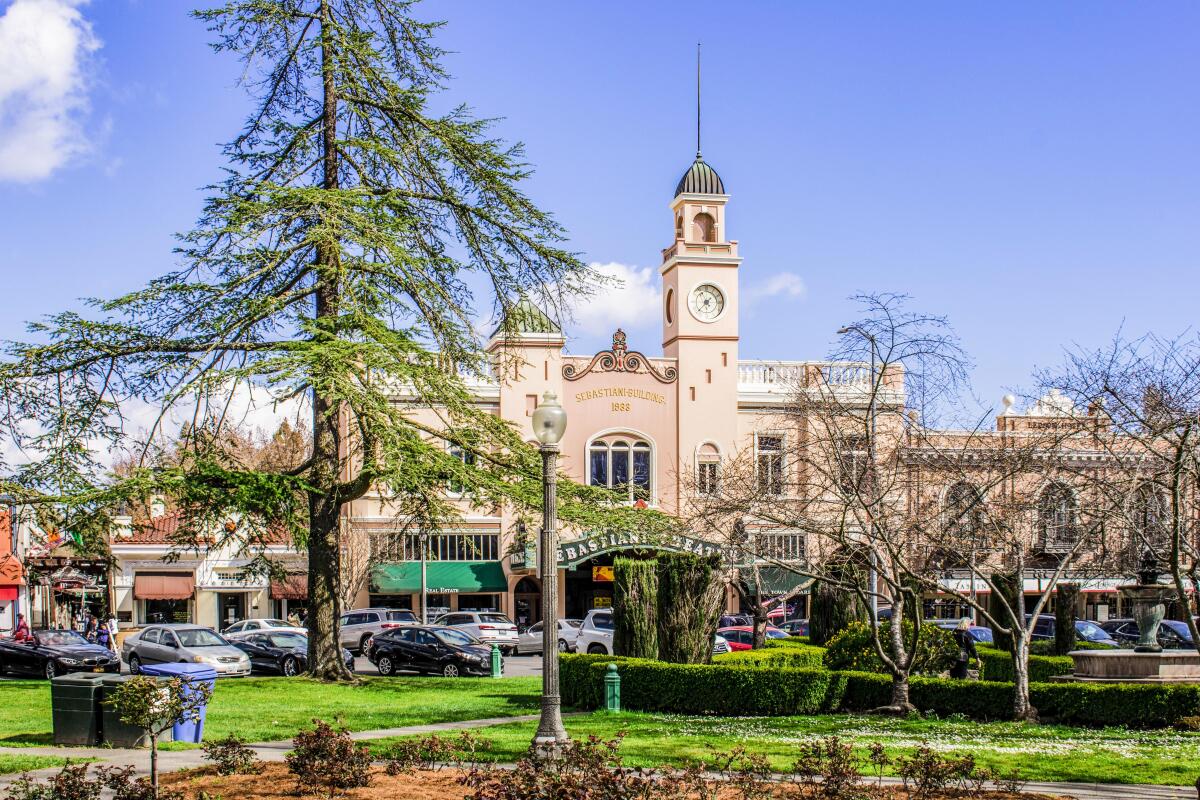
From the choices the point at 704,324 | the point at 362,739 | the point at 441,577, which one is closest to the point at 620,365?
the point at 704,324

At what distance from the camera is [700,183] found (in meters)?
54.3

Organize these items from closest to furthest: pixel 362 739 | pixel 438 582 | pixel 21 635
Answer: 1. pixel 362 739
2. pixel 21 635
3. pixel 438 582

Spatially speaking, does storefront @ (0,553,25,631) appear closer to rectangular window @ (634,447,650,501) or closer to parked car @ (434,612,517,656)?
parked car @ (434,612,517,656)

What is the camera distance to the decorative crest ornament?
5300 centimetres

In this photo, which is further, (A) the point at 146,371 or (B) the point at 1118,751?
(A) the point at 146,371

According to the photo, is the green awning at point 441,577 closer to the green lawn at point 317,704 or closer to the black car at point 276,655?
the black car at point 276,655

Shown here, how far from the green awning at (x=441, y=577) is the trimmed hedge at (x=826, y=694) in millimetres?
29135

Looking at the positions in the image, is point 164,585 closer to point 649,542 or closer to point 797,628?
point 797,628

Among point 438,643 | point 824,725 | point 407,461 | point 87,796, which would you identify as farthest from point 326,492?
point 87,796

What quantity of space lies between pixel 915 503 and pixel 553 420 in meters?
16.5

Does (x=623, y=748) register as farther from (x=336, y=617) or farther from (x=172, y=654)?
(x=172, y=654)

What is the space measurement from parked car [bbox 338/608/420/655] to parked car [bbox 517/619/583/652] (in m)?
3.55

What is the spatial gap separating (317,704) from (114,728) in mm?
7254

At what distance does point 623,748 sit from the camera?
1627cm
